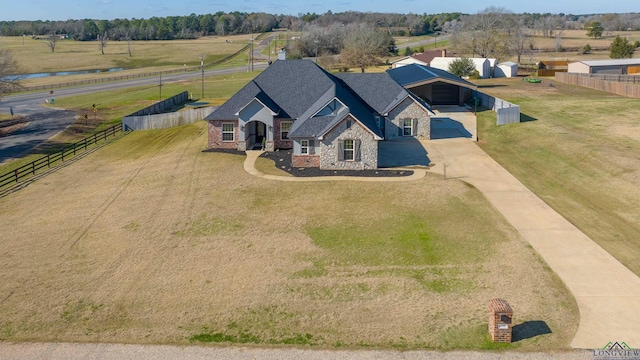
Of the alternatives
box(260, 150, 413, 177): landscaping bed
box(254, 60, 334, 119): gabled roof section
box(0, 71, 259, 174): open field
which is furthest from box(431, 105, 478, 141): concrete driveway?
box(0, 71, 259, 174): open field

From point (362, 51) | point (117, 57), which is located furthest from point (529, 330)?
point (117, 57)

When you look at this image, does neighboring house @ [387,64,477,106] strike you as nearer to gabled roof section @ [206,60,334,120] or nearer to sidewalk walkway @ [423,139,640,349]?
gabled roof section @ [206,60,334,120]

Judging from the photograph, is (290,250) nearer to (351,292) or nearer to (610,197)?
(351,292)

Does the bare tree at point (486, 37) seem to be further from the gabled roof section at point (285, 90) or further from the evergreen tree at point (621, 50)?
the gabled roof section at point (285, 90)

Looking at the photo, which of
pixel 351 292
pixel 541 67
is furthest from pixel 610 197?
pixel 541 67

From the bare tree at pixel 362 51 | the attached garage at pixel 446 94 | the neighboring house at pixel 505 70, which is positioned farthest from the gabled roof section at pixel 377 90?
the bare tree at pixel 362 51
